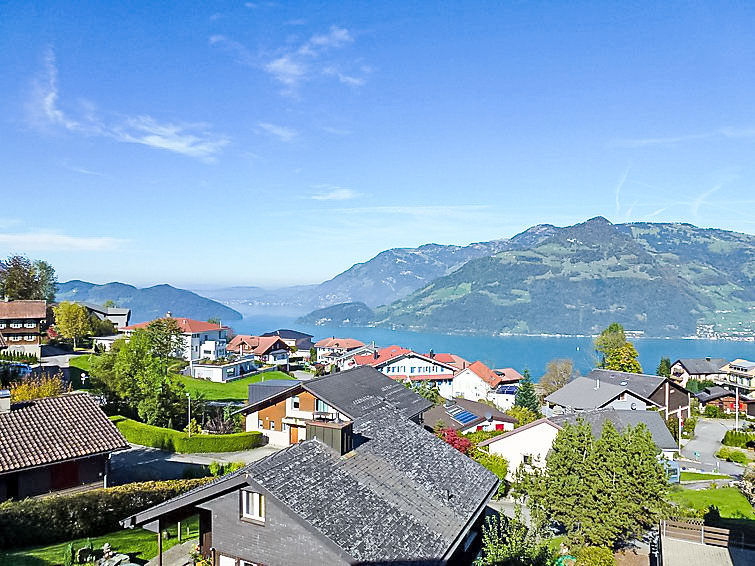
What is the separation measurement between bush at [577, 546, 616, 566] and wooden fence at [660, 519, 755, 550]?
75.1 inches

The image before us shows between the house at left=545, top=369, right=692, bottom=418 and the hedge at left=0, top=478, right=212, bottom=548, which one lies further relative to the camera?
the house at left=545, top=369, right=692, bottom=418

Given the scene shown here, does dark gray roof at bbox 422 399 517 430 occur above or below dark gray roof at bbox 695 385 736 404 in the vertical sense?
above

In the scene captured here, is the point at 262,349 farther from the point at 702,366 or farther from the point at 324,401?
the point at 702,366

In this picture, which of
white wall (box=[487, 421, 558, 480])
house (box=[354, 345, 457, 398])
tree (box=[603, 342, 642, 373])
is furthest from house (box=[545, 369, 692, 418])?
house (box=[354, 345, 457, 398])

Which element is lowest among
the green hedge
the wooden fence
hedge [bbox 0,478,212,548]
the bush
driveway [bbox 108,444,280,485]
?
the green hedge

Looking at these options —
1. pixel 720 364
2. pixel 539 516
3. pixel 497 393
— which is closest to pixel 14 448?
pixel 539 516

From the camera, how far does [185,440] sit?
99.2 ft

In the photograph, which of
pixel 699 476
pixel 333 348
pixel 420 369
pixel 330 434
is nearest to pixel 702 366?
pixel 420 369

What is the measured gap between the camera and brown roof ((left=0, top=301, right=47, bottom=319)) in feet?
171

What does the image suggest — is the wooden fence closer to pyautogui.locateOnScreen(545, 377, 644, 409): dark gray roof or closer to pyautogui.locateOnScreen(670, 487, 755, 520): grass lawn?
pyautogui.locateOnScreen(670, 487, 755, 520): grass lawn

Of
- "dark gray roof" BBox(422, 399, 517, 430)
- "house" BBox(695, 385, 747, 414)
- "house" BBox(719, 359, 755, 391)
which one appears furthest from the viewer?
"house" BBox(719, 359, 755, 391)

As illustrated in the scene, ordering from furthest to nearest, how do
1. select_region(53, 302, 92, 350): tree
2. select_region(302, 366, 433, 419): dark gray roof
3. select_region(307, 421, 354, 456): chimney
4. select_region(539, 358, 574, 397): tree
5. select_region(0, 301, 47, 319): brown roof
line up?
select_region(539, 358, 574, 397): tree
select_region(53, 302, 92, 350): tree
select_region(0, 301, 47, 319): brown roof
select_region(302, 366, 433, 419): dark gray roof
select_region(307, 421, 354, 456): chimney

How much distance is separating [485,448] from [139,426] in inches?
735

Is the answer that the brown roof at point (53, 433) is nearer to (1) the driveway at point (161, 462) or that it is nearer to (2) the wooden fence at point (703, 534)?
(1) the driveway at point (161, 462)
